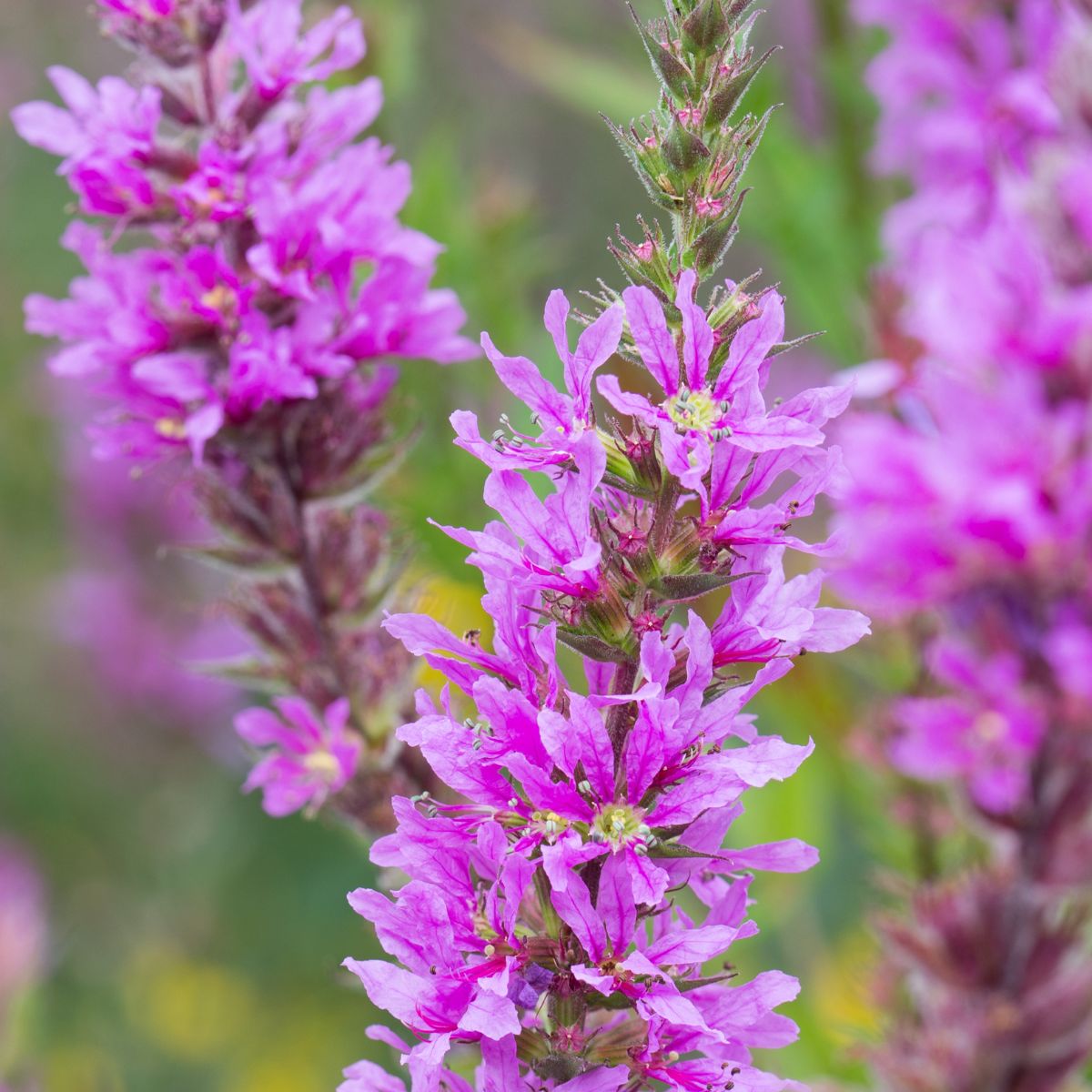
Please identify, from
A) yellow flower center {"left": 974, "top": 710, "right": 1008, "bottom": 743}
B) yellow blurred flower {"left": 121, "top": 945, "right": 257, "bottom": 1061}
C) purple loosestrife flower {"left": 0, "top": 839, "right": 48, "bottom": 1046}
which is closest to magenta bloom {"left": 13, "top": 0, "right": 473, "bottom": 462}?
yellow flower center {"left": 974, "top": 710, "right": 1008, "bottom": 743}

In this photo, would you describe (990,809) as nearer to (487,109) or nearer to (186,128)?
(186,128)

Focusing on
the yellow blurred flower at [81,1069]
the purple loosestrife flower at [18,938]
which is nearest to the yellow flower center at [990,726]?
the purple loosestrife flower at [18,938]

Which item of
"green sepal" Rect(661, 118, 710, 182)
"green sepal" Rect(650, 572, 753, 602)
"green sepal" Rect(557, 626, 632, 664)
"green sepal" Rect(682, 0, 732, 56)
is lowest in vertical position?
"green sepal" Rect(557, 626, 632, 664)

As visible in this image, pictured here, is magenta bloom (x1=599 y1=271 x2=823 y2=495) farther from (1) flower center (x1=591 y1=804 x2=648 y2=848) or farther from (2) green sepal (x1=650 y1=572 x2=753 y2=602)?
(1) flower center (x1=591 y1=804 x2=648 y2=848)

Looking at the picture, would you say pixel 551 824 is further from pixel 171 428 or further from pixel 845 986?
pixel 845 986

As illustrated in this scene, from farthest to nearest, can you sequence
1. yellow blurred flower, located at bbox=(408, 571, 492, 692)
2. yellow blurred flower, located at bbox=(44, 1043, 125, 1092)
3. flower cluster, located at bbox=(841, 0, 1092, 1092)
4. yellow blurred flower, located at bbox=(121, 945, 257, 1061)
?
yellow blurred flower, located at bbox=(121, 945, 257, 1061) → yellow blurred flower, located at bbox=(44, 1043, 125, 1092) → yellow blurred flower, located at bbox=(408, 571, 492, 692) → flower cluster, located at bbox=(841, 0, 1092, 1092)

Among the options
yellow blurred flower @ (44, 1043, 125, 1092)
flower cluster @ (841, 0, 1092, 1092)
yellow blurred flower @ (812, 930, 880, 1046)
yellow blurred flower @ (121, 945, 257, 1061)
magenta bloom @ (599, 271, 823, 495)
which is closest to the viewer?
magenta bloom @ (599, 271, 823, 495)
